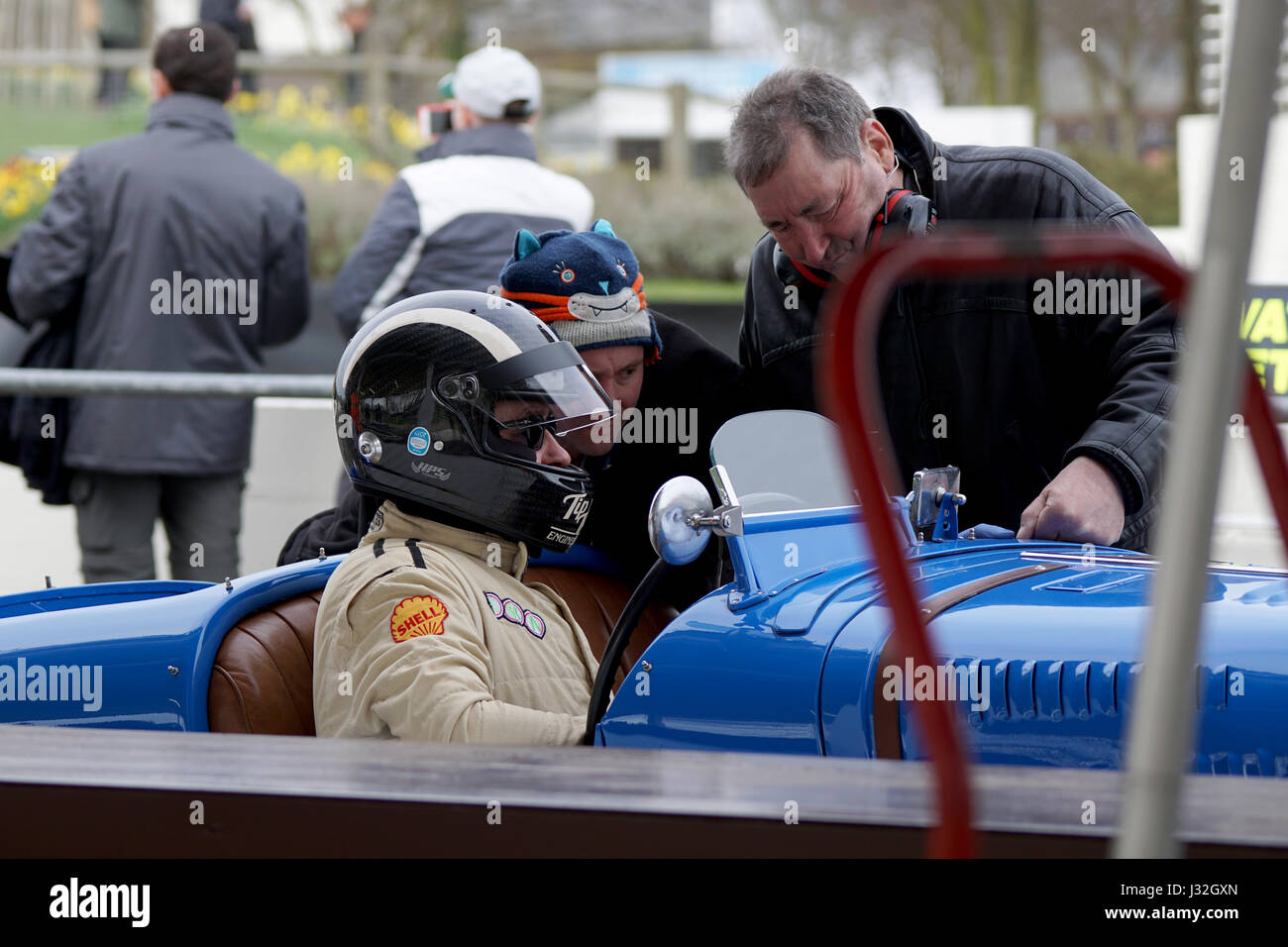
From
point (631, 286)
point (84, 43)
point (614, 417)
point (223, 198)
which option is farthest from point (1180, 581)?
point (84, 43)

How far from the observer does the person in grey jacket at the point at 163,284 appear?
456cm

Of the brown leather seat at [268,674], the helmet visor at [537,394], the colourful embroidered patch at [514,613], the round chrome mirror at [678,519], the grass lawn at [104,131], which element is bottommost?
the brown leather seat at [268,674]

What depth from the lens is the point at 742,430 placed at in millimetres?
2410

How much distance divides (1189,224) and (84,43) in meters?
20.1

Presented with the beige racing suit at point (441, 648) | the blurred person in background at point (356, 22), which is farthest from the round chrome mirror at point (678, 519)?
the blurred person in background at point (356, 22)

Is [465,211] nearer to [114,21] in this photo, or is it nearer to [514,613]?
[514,613]

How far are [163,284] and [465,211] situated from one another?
934 mm

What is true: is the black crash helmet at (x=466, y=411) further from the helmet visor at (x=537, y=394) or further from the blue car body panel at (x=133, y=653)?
the blue car body panel at (x=133, y=653)

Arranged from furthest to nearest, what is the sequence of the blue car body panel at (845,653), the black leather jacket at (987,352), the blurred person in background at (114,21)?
the blurred person in background at (114,21) → the black leather jacket at (987,352) → the blue car body panel at (845,653)

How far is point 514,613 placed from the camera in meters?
2.48

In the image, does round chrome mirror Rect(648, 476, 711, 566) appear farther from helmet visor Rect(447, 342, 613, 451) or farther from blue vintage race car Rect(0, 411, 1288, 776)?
helmet visor Rect(447, 342, 613, 451)

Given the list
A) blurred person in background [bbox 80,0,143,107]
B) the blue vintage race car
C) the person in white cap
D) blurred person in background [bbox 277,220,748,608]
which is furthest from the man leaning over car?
blurred person in background [bbox 80,0,143,107]
